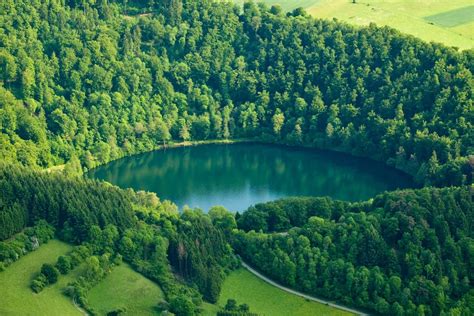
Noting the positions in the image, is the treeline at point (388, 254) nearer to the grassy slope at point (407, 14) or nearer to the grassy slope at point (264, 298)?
the grassy slope at point (264, 298)

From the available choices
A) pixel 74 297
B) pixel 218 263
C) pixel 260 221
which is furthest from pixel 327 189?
pixel 74 297

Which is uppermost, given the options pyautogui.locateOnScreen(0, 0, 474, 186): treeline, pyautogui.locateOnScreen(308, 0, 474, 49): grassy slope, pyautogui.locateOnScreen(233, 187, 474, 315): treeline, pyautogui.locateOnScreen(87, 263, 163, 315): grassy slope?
pyautogui.locateOnScreen(308, 0, 474, 49): grassy slope

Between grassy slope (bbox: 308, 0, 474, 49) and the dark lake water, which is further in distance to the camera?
grassy slope (bbox: 308, 0, 474, 49)

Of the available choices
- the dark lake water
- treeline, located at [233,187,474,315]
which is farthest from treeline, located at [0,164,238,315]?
the dark lake water

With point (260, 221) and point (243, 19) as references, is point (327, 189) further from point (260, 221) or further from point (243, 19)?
point (243, 19)

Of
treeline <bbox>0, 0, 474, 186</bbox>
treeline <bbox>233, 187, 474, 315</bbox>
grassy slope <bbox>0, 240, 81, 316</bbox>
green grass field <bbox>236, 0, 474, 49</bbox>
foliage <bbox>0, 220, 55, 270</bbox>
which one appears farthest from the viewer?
green grass field <bbox>236, 0, 474, 49</bbox>

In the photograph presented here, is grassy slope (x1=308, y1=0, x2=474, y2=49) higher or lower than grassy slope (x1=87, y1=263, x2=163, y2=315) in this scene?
higher

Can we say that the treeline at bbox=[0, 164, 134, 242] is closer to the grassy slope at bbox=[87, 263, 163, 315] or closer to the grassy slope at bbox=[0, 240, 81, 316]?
the grassy slope at bbox=[0, 240, 81, 316]
